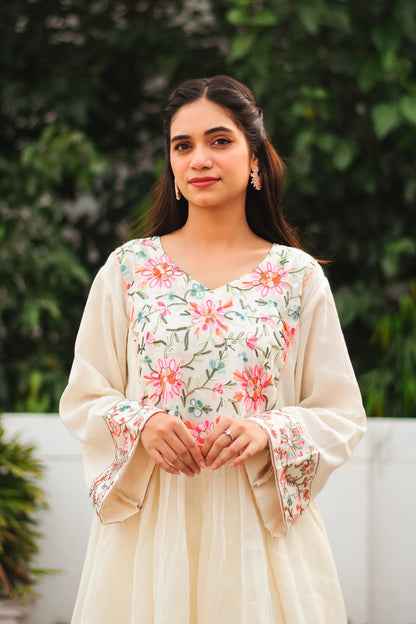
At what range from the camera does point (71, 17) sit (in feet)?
15.5

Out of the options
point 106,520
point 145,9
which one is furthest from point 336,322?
point 145,9

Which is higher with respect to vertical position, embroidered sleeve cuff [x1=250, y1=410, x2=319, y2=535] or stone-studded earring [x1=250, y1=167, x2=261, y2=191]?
stone-studded earring [x1=250, y1=167, x2=261, y2=191]

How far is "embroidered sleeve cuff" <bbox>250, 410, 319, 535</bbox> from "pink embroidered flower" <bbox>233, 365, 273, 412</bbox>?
1.8 inches

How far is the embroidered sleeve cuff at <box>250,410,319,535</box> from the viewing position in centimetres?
163

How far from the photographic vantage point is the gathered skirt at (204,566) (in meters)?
1.61

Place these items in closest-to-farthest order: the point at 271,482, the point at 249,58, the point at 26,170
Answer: the point at 271,482 → the point at 249,58 → the point at 26,170

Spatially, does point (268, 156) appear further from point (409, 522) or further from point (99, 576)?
point (409, 522)

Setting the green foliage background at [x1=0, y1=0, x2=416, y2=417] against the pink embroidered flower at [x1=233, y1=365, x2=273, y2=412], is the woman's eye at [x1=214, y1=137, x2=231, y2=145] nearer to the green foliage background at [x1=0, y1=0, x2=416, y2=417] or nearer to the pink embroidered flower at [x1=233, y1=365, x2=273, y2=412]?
the pink embroidered flower at [x1=233, y1=365, x2=273, y2=412]

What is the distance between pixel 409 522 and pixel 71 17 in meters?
3.26

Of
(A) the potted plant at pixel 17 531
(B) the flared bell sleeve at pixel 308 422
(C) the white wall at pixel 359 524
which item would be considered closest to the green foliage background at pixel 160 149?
(C) the white wall at pixel 359 524

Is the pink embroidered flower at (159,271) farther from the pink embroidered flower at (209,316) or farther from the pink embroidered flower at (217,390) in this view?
the pink embroidered flower at (217,390)

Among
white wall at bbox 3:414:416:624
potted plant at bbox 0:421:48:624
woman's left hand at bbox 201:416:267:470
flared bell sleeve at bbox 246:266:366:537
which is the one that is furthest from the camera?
white wall at bbox 3:414:416:624

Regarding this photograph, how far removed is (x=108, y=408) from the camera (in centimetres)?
170

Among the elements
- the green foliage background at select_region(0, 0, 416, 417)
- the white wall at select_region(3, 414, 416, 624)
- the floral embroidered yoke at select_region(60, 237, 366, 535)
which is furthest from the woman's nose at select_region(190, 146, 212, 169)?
the green foliage background at select_region(0, 0, 416, 417)
